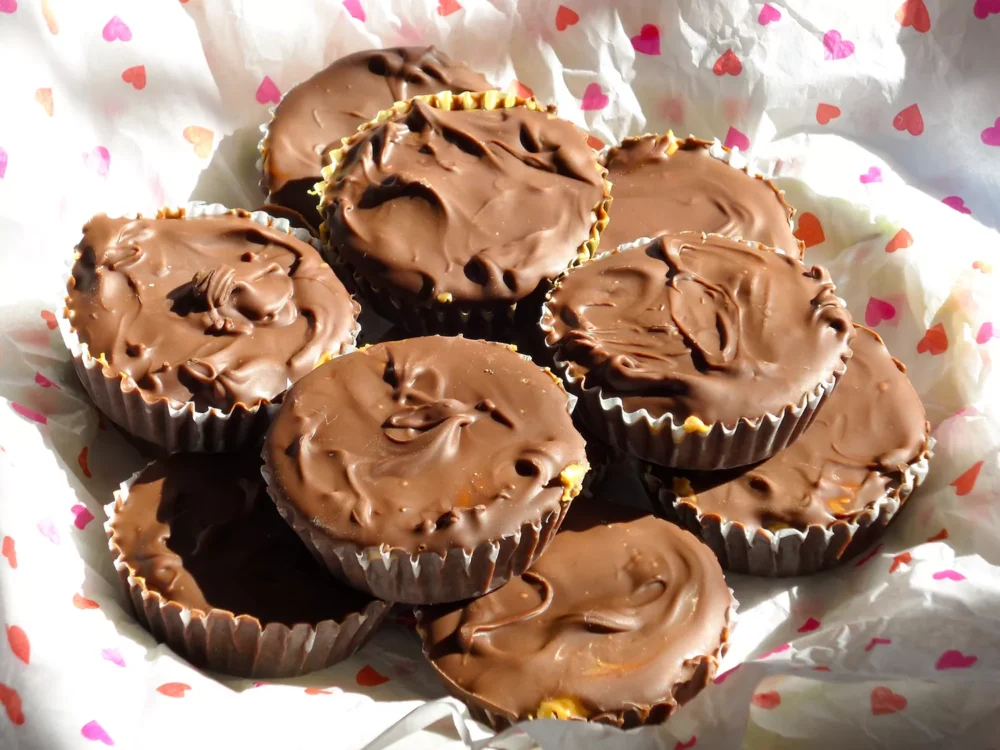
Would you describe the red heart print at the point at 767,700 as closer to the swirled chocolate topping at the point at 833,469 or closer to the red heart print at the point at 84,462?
the swirled chocolate topping at the point at 833,469

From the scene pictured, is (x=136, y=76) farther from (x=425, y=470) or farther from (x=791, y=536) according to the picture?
(x=791, y=536)

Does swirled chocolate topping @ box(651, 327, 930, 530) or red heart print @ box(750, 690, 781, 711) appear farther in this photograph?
swirled chocolate topping @ box(651, 327, 930, 530)

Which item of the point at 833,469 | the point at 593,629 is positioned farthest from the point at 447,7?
the point at 593,629

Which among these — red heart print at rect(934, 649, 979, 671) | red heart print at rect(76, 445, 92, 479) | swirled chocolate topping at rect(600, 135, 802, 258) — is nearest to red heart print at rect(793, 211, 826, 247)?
swirled chocolate topping at rect(600, 135, 802, 258)

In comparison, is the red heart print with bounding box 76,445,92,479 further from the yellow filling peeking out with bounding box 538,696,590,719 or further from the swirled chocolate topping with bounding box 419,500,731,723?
the yellow filling peeking out with bounding box 538,696,590,719

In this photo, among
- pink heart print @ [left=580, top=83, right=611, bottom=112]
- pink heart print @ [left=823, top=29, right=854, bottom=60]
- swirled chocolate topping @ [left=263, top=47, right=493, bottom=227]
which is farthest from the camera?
pink heart print @ [left=580, top=83, right=611, bottom=112]

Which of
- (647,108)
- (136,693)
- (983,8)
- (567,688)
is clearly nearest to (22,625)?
(136,693)
